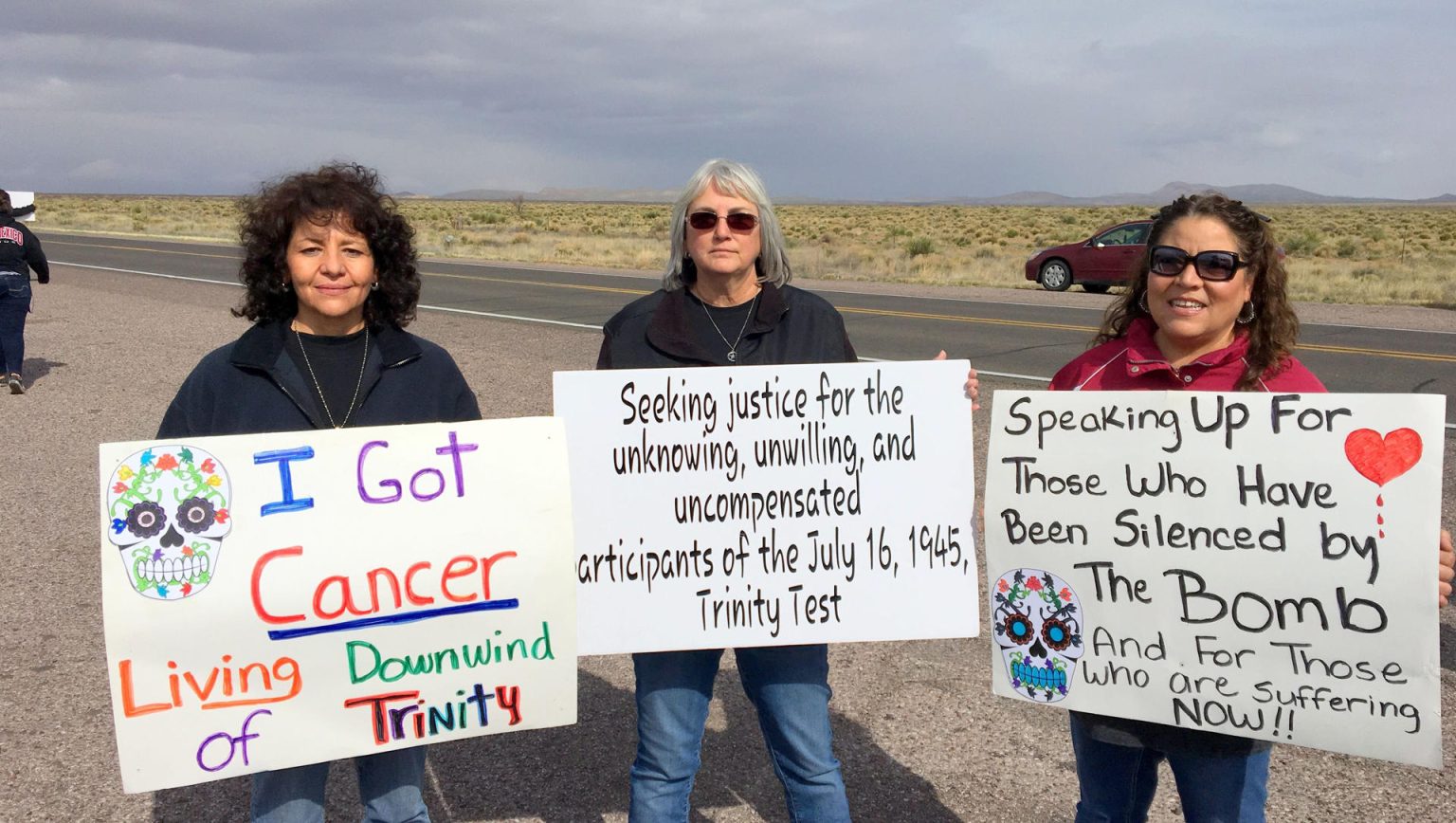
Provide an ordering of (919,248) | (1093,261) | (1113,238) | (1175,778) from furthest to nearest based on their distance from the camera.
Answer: (919,248), (1113,238), (1093,261), (1175,778)

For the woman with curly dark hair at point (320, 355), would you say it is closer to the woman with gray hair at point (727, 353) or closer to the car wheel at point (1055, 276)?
the woman with gray hair at point (727, 353)

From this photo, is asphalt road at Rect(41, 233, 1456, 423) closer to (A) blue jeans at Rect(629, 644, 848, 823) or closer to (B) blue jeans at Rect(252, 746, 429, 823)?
(A) blue jeans at Rect(629, 644, 848, 823)

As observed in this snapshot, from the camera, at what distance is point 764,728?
2598 millimetres

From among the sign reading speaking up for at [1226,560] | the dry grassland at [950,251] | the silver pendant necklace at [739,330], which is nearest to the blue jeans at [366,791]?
the silver pendant necklace at [739,330]

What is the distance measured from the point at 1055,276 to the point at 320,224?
20763mm

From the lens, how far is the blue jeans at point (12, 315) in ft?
31.6

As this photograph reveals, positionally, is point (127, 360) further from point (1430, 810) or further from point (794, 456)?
point (1430, 810)

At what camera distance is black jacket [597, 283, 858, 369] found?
8.71 feet

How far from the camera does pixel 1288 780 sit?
133 inches

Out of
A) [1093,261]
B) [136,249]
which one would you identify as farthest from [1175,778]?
[136,249]

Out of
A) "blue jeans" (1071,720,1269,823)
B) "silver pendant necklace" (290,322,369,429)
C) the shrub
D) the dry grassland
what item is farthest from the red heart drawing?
the shrub

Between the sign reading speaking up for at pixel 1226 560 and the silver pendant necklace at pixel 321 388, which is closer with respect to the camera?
the sign reading speaking up for at pixel 1226 560

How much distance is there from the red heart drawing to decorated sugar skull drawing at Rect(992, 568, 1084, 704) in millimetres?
632

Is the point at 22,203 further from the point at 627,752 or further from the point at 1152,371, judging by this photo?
the point at 1152,371
